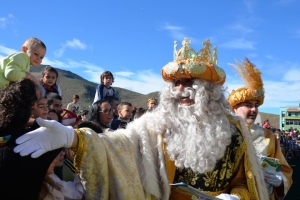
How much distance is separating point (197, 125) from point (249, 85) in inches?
59.4

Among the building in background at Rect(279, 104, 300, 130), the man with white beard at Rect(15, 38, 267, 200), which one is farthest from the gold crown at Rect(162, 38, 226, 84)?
the building in background at Rect(279, 104, 300, 130)

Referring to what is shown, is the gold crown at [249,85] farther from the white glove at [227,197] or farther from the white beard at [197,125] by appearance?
the white glove at [227,197]

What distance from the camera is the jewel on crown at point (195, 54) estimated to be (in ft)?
9.35

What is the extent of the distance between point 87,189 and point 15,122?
1.96 ft

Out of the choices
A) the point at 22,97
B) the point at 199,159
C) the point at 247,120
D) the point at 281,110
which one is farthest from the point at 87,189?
the point at 281,110

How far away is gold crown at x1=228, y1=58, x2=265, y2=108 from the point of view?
13.0 ft

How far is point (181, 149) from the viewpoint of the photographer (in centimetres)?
262

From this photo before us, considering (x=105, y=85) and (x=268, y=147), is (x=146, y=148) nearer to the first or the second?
(x=268, y=147)

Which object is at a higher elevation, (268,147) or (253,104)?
(253,104)

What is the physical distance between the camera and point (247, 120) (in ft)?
13.0

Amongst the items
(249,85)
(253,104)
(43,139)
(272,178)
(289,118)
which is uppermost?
(289,118)

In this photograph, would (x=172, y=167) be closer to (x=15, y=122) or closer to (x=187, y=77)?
(x=187, y=77)

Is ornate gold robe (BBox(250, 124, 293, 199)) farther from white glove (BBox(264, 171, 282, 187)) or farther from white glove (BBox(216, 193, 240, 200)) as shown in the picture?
white glove (BBox(216, 193, 240, 200))

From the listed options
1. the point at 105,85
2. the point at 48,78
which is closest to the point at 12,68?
the point at 48,78
